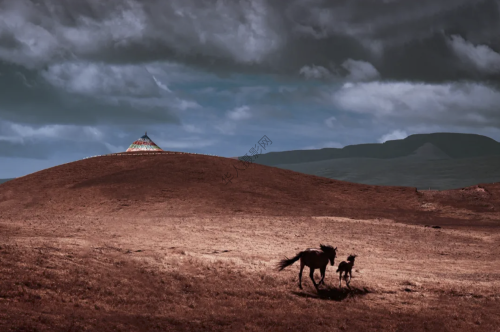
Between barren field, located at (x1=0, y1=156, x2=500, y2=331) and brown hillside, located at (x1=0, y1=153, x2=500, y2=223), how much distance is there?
1.09 ft

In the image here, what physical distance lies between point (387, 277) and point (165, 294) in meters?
10.1

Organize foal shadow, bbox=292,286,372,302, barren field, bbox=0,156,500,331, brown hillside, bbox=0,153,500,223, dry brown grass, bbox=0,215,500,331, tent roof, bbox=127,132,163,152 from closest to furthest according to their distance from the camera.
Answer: dry brown grass, bbox=0,215,500,331 < barren field, bbox=0,156,500,331 < foal shadow, bbox=292,286,372,302 < brown hillside, bbox=0,153,500,223 < tent roof, bbox=127,132,163,152

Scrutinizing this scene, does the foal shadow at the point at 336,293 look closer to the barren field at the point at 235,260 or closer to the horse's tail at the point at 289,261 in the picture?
the barren field at the point at 235,260

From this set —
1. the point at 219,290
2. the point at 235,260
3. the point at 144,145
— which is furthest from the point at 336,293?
the point at 144,145

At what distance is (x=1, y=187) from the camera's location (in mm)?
59219

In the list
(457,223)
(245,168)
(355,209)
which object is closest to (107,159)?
(245,168)

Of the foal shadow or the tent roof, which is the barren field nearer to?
the foal shadow

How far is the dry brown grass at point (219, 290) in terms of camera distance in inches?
533

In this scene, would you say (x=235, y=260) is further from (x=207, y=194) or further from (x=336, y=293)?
(x=207, y=194)

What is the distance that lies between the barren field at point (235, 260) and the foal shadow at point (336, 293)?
97 millimetres

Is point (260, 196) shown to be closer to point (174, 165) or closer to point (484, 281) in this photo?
point (174, 165)

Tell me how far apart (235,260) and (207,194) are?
2862 centimetres

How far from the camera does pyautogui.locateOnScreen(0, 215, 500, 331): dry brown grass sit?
13547 mm

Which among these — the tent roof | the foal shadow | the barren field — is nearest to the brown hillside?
the barren field
